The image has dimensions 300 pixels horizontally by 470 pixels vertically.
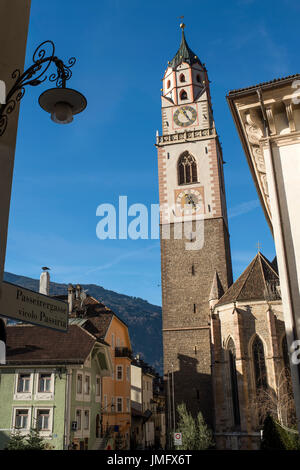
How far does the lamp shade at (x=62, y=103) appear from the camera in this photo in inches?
252

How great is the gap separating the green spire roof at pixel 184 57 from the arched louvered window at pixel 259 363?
32.4 meters

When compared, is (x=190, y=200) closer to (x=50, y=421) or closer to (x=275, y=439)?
(x=50, y=421)

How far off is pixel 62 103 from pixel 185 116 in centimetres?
4203

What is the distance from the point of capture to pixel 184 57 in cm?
5116

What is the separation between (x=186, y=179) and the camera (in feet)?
145

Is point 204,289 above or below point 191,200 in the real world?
below

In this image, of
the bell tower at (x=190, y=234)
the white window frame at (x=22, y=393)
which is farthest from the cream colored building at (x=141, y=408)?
the white window frame at (x=22, y=393)

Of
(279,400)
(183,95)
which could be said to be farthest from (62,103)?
(183,95)

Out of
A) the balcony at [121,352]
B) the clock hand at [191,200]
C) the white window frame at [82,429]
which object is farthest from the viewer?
the clock hand at [191,200]

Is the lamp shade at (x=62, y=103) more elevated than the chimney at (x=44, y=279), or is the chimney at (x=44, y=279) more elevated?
Result: the chimney at (x=44, y=279)

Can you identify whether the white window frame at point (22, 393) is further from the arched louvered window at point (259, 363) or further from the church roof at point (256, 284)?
the church roof at point (256, 284)

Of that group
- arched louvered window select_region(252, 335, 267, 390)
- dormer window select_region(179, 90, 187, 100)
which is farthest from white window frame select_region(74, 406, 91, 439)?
dormer window select_region(179, 90, 187, 100)
